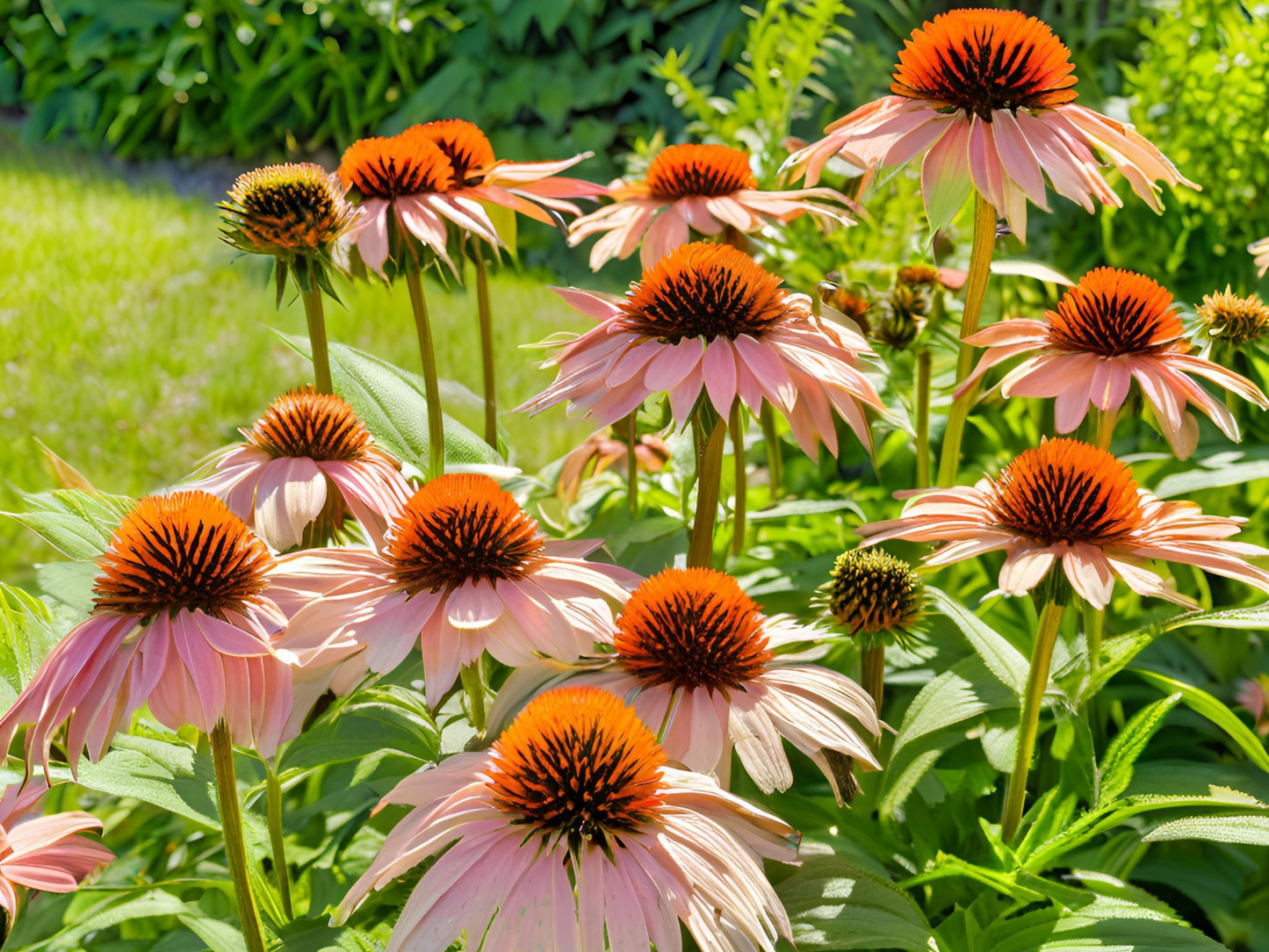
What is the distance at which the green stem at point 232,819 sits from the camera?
2.52 feet

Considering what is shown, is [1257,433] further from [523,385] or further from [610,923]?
[523,385]

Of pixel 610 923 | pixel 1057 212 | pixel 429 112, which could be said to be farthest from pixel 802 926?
pixel 429 112

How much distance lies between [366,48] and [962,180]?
4.41m

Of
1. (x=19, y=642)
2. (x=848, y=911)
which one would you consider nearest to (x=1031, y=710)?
(x=848, y=911)

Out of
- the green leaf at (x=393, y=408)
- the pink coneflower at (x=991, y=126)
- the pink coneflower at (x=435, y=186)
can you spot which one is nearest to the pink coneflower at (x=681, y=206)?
the pink coneflower at (x=435, y=186)

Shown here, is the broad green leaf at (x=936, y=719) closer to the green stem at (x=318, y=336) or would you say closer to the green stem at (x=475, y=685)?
the green stem at (x=475, y=685)

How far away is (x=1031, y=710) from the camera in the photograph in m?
0.91

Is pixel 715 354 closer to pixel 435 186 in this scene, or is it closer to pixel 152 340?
pixel 435 186

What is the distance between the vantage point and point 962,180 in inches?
38.6

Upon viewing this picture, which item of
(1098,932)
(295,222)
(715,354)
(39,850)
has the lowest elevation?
(39,850)

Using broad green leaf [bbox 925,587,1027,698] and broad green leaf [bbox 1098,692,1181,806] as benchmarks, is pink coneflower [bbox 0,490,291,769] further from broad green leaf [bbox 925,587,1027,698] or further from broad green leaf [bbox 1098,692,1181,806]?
broad green leaf [bbox 1098,692,1181,806]

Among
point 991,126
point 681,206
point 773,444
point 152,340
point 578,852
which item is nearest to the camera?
point 578,852

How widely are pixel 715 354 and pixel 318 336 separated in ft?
1.50

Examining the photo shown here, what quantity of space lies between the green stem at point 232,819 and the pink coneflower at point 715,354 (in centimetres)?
35
